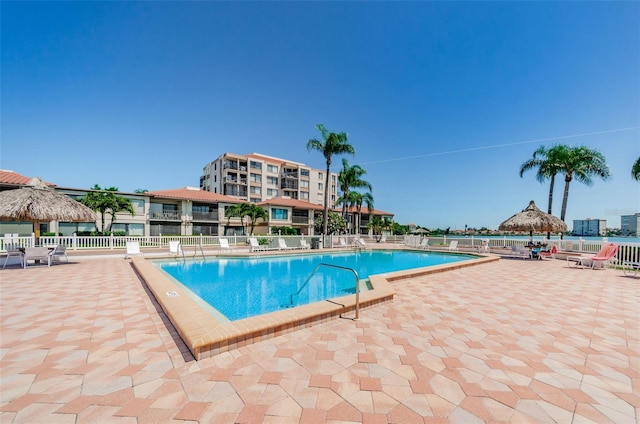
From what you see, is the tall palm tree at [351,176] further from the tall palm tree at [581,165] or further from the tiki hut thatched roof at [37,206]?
the tiki hut thatched roof at [37,206]

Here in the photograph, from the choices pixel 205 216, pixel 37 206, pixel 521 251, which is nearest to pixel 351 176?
pixel 521 251

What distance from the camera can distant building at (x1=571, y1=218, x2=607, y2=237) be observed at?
61441 millimetres

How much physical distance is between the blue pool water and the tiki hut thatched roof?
4.05 metres

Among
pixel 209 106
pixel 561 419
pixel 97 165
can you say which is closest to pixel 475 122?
pixel 209 106

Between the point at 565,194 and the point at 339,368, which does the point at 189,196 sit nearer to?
the point at 339,368

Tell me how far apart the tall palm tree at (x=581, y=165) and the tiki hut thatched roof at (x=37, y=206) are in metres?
30.3

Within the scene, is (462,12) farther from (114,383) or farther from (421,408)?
(114,383)

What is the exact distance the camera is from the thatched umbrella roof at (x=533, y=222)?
15.3m

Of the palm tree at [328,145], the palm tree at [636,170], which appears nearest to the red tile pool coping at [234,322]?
the palm tree at [328,145]

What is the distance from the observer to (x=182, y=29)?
12.0 meters

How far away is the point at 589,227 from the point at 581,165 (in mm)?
68774

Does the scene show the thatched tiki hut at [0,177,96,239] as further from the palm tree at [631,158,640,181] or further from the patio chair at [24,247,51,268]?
the palm tree at [631,158,640,181]

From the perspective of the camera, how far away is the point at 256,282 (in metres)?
8.98

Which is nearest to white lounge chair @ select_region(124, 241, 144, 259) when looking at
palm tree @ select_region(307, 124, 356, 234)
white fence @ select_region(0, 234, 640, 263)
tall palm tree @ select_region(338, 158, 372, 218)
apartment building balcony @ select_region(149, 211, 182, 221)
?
white fence @ select_region(0, 234, 640, 263)
